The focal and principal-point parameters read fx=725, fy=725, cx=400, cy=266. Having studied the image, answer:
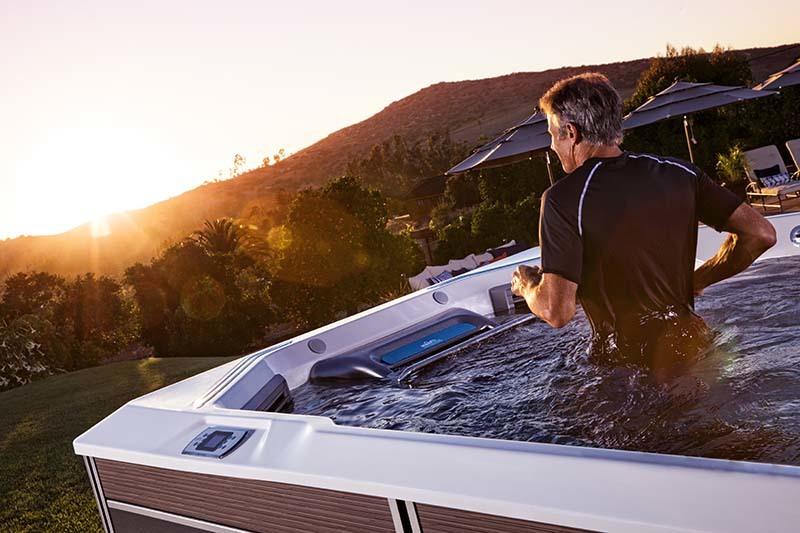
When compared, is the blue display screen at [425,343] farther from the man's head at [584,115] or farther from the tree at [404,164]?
the tree at [404,164]

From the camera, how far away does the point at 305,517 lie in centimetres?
158

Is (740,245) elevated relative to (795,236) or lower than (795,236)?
elevated

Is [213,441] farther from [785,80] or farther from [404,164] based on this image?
[404,164]

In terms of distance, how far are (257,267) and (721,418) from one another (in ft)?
45.3

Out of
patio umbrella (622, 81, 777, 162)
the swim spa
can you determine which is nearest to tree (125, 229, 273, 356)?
patio umbrella (622, 81, 777, 162)

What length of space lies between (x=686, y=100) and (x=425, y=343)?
21.1 ft

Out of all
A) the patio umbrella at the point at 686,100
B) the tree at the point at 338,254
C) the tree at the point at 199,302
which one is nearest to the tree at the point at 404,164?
the tree at the point at 199,302

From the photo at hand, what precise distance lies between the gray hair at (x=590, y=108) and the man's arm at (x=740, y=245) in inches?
18.3

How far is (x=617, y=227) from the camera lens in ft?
6.47

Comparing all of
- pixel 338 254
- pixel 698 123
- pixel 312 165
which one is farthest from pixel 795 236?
pixel 312 165

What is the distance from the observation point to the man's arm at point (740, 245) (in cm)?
212

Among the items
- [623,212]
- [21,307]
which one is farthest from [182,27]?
[21,307]

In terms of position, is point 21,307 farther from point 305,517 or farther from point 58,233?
point 58,233

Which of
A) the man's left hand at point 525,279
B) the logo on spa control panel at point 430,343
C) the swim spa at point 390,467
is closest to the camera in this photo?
the swim spa at point 390,467
